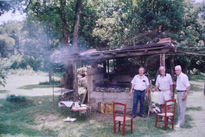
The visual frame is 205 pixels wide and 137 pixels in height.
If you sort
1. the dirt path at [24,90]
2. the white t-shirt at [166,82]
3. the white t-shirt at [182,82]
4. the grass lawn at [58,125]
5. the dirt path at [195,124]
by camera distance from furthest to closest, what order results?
the dirt path at [24,90] < the white t-shirt at [166,82] < the grass lawn at [58,125] < the white t-shirt at [182,82] < the dirt path at [195,124]

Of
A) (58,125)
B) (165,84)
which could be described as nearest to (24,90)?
(58,125)

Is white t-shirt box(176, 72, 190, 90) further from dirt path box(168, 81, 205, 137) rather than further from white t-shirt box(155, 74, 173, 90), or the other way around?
dirt path box(168, 81, 205, 137)

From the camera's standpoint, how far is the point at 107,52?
26.3 feet

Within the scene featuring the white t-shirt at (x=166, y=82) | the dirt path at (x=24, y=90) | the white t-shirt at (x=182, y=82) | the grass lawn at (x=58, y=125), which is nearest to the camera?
the white t-shirt at (x=182, y=82)

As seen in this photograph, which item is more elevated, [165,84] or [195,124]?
[165,84]

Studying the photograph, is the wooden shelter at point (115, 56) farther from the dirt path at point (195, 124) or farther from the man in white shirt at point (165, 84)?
the dirt path at point (195, 124)

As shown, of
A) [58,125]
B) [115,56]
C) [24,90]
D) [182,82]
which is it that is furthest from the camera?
[24,90]

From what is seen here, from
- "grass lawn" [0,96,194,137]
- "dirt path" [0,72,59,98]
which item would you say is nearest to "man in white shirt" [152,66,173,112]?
"grass lawn" [0,96,194,137]

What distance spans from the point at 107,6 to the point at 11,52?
130 feet

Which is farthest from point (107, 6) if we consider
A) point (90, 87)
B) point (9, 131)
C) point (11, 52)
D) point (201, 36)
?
point (11, 52)

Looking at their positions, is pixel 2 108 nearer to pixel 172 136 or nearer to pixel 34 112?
pixel 34 112

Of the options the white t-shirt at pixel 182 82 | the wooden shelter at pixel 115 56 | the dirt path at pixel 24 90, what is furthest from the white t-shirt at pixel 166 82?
the dirt path at pixel 24 90

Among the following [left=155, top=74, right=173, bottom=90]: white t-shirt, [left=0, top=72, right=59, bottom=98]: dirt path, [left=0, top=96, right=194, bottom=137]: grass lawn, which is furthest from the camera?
[left=0, top=72, right=59, bottom=98]: dirt path

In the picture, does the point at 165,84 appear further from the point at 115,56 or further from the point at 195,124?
Result: the point at 115,56
